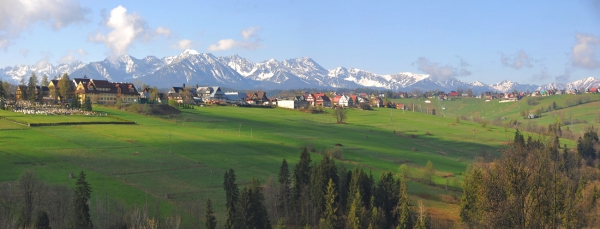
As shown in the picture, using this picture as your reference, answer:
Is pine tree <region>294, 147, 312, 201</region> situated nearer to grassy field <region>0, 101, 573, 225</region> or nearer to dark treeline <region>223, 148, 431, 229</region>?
dark treeline <region>223, 148, 431, 229</region>

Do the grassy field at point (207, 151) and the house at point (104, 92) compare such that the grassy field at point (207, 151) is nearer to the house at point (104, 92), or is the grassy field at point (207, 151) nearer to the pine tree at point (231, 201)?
the pine tree at point (231, 201)

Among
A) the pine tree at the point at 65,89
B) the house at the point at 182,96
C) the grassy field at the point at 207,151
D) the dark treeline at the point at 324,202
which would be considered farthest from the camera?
the house at the point at 182,96

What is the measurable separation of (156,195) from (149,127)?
42.3 meters

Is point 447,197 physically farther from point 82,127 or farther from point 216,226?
point 82,127

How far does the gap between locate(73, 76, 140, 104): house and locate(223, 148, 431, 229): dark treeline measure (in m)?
85.0

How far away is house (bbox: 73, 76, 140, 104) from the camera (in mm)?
127169

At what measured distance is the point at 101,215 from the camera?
40.3m

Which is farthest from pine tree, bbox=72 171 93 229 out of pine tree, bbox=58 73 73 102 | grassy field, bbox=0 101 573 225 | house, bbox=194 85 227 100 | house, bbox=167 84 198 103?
house, bbox=194 85 227 100

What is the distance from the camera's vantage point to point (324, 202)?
4772 cm

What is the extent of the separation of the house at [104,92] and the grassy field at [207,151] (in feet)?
76.5

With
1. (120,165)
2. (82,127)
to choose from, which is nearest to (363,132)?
(82,127)

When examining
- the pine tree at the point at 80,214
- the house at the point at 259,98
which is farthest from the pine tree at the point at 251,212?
the house at the point at 259,98

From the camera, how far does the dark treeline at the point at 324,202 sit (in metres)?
42.3

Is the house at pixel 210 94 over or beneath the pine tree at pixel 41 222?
over
